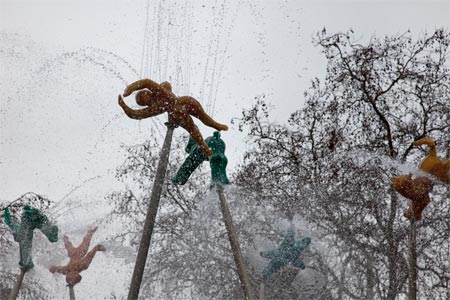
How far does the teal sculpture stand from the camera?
7.12m

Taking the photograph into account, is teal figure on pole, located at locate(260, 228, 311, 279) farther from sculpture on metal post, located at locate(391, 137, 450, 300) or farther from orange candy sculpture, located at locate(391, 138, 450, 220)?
orange candy sculpture, located at locate(391, 138, 450, 220)

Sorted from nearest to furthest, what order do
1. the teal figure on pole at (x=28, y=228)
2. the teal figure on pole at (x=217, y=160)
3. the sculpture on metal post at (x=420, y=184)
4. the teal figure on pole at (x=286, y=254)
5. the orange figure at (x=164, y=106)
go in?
the orange figure at (x=164, y=106) < the sculpture on metal post at (x=420, y=184) < the teal figure on pole at (x=217, y=160) < the teal figure on pole at (x=28, y=228) < the teal figure on pole at (x=286, y=254)

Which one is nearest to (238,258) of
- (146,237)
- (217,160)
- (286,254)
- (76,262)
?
(146,237)

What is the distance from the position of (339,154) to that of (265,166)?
166cm

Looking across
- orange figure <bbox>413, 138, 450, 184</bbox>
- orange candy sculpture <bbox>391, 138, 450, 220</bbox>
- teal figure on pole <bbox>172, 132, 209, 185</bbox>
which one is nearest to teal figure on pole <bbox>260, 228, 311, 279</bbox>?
teal figure on pole <bbox>172, 132, 209, 185</bbox>

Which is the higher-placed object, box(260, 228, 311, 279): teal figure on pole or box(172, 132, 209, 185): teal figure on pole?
box(172, 132, 209, 185): teal figure on pole

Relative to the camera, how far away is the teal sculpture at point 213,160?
7.12m

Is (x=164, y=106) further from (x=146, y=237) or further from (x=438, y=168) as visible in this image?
(x=438, y=168)

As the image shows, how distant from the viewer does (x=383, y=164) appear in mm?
13406

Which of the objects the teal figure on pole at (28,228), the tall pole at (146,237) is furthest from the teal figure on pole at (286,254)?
the teal figure on pole at (28,228)

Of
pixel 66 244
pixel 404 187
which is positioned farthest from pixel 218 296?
pixel 404 187

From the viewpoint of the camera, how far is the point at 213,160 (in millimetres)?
7172

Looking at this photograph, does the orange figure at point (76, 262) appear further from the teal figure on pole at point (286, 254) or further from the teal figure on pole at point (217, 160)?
the teal figure on pole at point (286, 254)

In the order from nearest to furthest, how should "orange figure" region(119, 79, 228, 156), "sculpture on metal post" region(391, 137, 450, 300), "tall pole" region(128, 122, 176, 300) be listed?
1. "tall pole" region(128, 122, 176, 300)
2. "orange figure" region(119, 79, 228, 156)
3. "sculpture on metal post" region(391, 137, 450, 300)
